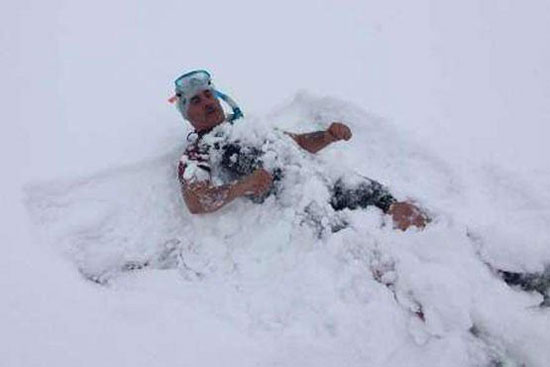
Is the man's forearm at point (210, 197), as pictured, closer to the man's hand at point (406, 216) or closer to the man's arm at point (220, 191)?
the man's arm at point (220, 191)

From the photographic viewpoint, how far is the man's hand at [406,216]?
2777 mm

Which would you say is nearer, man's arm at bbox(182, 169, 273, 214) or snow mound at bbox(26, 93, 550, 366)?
snow mound at bbox(26, 93, 550, 366)

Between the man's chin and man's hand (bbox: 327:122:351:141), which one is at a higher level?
man's hand (bbox: 327:122:351:141)

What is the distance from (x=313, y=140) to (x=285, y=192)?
1.30 ft

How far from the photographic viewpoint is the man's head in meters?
3.26

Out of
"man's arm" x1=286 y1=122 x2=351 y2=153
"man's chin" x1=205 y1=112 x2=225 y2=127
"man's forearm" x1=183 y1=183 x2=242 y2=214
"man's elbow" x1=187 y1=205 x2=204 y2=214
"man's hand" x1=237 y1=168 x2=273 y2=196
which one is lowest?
"man's elbow" x1=187 y1=205 x2=204 y2=214

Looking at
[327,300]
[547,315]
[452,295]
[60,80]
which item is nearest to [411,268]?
[452,295]

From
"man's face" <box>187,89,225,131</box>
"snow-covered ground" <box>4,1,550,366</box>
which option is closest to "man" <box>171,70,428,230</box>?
"man's face" <box>187,89,225,131</box>

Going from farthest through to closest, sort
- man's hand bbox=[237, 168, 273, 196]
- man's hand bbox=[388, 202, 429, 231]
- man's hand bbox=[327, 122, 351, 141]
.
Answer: man's hand bbox=[327, 122, 351, 141] → man's hand bbox=[237, 168, 273, 196] → man's hand bbox=[388, 202, 429, 231]

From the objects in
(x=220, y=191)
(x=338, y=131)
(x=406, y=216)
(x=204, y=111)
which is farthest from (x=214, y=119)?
(x=406, y=216)

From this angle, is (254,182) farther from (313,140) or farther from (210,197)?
(313,140)

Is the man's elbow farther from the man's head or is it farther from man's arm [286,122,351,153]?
man's arm [286,122,351,153]

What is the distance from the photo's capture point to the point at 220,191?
295 cm

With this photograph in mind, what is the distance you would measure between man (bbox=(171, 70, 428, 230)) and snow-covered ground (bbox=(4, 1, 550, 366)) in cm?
10
